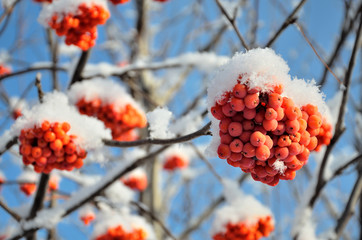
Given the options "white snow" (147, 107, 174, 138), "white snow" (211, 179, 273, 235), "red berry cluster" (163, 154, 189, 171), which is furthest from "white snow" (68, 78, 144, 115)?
"red berry cluster" (163, 154, 189, 171)

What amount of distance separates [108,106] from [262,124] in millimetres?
1158

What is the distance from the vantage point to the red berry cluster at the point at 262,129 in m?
0.80

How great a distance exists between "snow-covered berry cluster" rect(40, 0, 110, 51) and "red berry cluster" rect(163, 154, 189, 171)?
2535 mm

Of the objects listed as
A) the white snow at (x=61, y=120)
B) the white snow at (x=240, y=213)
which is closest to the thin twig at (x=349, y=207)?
the white snow at (x=240, y=213)

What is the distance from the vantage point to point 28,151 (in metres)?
1.17

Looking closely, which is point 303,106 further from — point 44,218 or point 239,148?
point 44,218

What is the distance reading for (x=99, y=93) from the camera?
6.05 feet

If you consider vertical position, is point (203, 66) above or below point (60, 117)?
above

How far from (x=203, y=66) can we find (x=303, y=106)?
4.71 feet

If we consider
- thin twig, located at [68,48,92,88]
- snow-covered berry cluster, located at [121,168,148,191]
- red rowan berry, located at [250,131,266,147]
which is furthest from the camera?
snow-covered berry cluster, located at [121,168,148,191]

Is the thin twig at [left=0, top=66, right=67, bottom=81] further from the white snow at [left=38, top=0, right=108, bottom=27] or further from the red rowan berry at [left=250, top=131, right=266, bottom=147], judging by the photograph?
the red rowan berry at [left=250, top=131, right=266, bottom=147]

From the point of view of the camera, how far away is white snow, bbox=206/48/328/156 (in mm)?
828

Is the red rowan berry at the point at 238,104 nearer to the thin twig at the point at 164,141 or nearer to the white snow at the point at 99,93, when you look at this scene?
the thin twig at the point at 164,141

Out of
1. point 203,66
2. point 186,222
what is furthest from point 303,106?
point 186,222
